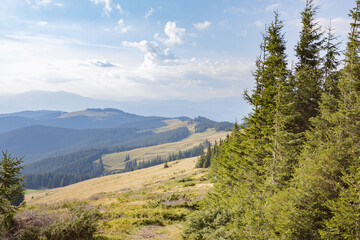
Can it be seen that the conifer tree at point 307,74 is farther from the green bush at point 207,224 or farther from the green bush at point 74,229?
the green bush at point 74,229

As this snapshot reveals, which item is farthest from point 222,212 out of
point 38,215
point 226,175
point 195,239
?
point 38,215

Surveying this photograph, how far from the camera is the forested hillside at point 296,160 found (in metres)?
9.02

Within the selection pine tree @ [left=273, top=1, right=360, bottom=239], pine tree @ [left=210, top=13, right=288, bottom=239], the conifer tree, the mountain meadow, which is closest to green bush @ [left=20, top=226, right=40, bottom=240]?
the mountain meadow

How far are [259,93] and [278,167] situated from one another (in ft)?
22.6

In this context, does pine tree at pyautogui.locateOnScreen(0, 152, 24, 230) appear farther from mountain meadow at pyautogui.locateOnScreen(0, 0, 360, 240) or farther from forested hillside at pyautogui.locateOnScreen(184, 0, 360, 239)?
forested hillside at pyautogui.locateOnScreen(184, 0, 360, 239)

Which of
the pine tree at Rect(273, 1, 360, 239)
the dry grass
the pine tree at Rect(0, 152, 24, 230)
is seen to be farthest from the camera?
the dry grass

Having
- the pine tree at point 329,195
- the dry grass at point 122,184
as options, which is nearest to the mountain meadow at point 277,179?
the pine tree at point 329,195

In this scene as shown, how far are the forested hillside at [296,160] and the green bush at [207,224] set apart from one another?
64 millimetres

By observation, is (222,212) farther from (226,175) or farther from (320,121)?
(320,121)

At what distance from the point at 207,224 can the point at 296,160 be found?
7.75 meters

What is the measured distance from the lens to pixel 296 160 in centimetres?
1445

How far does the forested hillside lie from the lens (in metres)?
9.02

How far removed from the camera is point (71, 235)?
1263 cm

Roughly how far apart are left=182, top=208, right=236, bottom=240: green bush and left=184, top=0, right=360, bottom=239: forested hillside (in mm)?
64
